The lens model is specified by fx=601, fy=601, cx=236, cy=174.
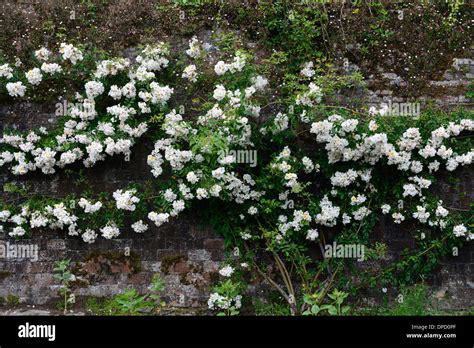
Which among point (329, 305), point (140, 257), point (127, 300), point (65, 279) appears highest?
point (140, 257)

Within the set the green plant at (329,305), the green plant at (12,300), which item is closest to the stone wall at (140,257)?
the green plant at (12,300)

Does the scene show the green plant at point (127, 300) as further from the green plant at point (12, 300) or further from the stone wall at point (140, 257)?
the green plant at point (12, 300)

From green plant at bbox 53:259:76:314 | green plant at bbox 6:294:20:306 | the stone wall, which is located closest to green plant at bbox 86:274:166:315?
the stone wall

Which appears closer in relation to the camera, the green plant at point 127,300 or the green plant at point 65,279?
the green plant at point 127,300

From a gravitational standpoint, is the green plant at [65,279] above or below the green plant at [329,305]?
above

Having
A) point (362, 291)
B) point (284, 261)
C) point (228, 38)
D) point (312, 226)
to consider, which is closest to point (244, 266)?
point (284, 261)

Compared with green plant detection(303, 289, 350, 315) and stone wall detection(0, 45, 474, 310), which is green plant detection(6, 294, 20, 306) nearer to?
stone wall detection(0, 45, 474, 310)

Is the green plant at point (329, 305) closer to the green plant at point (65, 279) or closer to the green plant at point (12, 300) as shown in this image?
the green plant at point (65, 279)

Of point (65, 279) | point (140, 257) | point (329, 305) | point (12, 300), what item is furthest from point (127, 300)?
point (329, 305)

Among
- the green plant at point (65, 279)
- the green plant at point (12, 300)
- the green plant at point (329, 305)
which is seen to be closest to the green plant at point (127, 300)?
the green plant at point (65, 279)

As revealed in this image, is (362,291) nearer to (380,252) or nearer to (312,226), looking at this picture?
(380,252)

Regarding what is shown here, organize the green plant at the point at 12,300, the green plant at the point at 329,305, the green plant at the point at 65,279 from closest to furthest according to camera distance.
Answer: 1. the green plant at the point at 329,305
2. the green plant at the point at 65,279
3. the green plant at the point at 12,300

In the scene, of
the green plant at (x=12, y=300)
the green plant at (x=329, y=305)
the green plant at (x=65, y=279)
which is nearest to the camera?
the green plant at (x=329, y=305)

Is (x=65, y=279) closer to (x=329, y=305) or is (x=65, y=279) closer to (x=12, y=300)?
(x=12, y=300)
